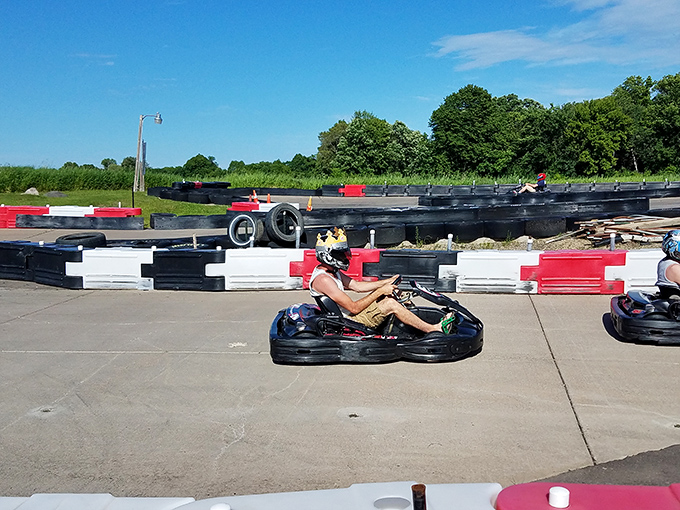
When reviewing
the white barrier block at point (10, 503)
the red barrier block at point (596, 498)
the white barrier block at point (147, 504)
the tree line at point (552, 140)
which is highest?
the tree line at point (552, 140)

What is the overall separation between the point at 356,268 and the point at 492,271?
2.07 metres

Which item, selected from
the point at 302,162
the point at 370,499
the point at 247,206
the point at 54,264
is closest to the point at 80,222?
the point at 247,206

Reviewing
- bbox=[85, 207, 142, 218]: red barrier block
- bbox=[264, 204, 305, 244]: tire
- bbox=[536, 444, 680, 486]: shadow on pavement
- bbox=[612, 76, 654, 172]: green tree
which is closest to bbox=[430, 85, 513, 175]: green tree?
bbox=[612, 76, 654, 172]: green tree

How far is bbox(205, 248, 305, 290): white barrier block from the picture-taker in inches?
391

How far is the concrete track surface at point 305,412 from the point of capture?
399 cm

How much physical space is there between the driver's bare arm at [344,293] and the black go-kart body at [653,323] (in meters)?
2.44

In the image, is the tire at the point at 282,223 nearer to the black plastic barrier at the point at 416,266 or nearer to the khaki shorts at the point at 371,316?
the black plastic barrier at the point at 416,266

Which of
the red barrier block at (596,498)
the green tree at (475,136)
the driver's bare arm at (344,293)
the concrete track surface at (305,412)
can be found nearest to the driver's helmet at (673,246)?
the concrete track surface at (305,412)

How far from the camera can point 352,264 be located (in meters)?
10.1

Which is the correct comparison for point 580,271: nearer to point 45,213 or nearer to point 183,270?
point 183,270

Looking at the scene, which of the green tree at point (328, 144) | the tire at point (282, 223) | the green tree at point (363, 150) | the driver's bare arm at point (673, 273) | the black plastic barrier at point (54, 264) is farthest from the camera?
the green tree at point (328, 144)

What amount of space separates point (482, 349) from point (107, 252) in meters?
6.28

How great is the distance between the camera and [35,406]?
17.1ft

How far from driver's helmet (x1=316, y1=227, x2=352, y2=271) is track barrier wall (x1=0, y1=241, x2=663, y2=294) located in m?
3.61
